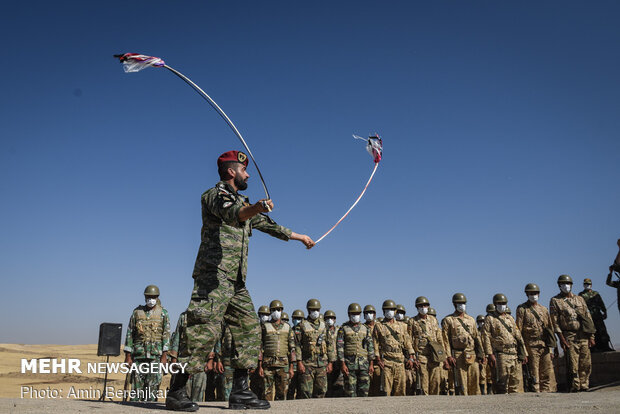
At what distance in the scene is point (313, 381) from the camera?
1240cm

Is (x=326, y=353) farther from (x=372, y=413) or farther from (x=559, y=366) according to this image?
(x=372, y=413)

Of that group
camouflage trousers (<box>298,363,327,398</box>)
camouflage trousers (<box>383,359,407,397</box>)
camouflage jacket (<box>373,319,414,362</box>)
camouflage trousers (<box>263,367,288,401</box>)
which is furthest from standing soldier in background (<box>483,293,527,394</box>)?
camouflage trousers (<box>263,367,288,401</box>)

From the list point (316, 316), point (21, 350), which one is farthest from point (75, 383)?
point (21, 350)

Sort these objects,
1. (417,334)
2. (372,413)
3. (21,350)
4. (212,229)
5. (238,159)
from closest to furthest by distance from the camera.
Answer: (372,413)
(212,229)
(238,159)
(417,334)
(21,350)

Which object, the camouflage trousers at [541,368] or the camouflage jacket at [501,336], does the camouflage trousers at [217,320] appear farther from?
the camouflage trousers at [541,368]

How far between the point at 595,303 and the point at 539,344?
11.2 ft

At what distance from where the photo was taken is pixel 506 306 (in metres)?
12.1

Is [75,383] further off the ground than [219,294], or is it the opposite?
[219,294]

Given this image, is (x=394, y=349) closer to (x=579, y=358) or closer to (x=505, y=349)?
(x=505, y=349)

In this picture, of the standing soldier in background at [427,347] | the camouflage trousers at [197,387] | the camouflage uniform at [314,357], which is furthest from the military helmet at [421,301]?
the camouflage trousers at [197,387]

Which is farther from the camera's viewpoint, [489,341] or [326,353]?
[326,353]

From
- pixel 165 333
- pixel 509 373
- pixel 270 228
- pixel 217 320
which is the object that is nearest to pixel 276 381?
pixel 165 333

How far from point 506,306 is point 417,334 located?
7.51 feet

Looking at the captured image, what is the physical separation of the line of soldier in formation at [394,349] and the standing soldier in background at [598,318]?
0.17ft
